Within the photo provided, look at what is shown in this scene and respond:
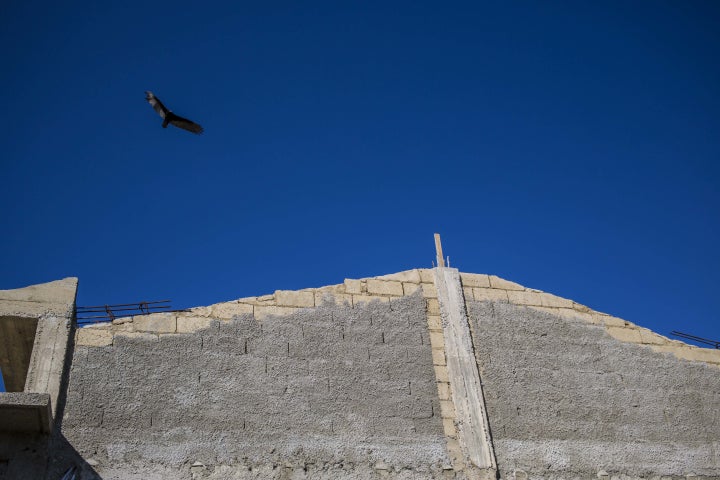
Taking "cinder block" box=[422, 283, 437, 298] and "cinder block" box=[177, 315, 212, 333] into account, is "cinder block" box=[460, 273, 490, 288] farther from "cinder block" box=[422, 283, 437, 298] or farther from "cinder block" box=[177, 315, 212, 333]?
"cinder block" box=[177, 315, 212, 333]

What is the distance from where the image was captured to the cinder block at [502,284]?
11.1m

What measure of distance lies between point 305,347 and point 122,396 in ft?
7.08

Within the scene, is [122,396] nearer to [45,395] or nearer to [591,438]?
[45,395]

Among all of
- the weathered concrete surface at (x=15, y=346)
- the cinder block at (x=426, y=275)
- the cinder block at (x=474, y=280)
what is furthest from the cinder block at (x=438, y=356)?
the weathered concrete surface at (x=15, y=346)

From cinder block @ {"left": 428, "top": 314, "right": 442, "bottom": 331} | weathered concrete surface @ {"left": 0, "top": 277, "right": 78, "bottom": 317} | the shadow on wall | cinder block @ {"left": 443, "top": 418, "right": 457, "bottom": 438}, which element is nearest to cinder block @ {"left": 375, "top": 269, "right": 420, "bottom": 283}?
cinder block @ {"left": 428, "top": 314, "right": 442, "bottom": 331}

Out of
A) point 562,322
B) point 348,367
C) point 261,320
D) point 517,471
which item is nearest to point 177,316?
point 261,320

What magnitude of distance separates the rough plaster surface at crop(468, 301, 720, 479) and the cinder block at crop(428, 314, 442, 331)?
1.52ft

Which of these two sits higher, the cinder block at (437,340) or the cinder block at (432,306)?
the cinder block at (432,306)

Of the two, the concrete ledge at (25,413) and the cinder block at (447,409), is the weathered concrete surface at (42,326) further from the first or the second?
the cinder block at (447,409)

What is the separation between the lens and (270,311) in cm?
977

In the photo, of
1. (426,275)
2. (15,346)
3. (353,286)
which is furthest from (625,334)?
(15,346)

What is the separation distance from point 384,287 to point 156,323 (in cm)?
292

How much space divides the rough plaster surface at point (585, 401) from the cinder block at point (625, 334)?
0.30 ft

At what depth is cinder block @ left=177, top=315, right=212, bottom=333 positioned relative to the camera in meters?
9.34
